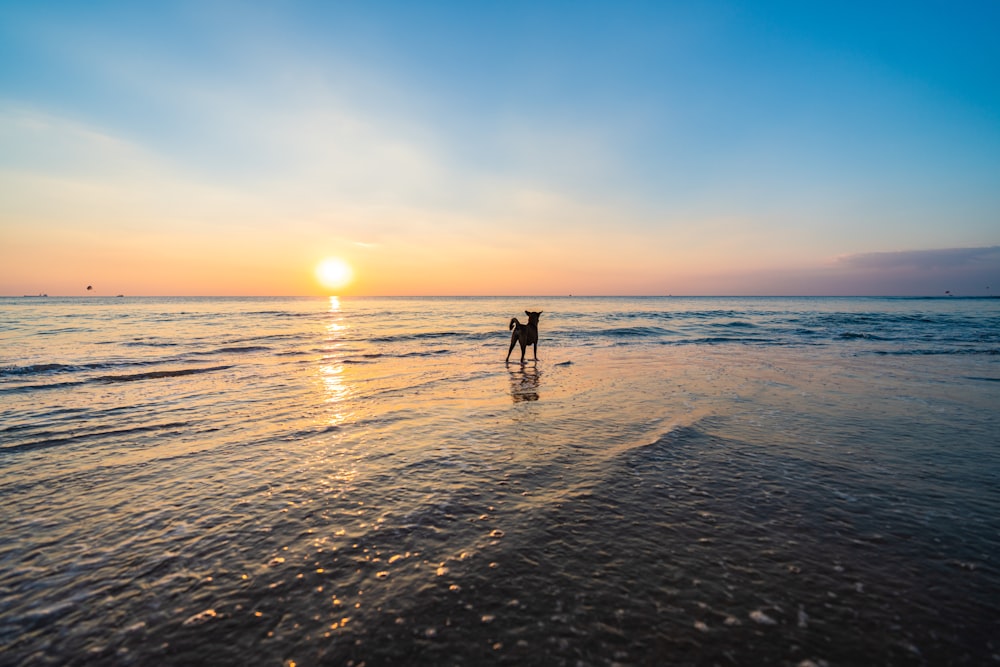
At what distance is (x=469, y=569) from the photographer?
12.4 ft

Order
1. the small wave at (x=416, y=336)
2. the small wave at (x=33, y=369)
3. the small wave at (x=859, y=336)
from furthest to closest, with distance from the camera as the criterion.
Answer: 1. the small wave at (x=859, y=336)
2. the small wave at (x=416, y=336)
3. the small wave at (x=33, y=369)

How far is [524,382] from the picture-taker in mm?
13727

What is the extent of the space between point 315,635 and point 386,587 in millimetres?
643

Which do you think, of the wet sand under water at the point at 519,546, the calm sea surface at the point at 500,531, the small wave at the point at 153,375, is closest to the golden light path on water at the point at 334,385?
the calm sea surface at the point at 500,531

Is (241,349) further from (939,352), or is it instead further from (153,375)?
(939,352)

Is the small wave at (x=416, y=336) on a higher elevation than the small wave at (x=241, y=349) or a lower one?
lower

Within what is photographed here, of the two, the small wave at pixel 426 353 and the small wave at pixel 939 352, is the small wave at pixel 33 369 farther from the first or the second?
the small wave at pixel 939 352

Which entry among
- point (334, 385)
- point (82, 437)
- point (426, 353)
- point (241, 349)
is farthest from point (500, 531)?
point (241, 349)

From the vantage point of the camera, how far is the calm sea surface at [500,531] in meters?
2.99

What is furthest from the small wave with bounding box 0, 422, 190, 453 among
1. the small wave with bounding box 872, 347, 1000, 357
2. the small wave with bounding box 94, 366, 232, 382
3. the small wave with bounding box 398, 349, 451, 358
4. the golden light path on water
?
the small wave with bounding box 872, 347, 1000, 357

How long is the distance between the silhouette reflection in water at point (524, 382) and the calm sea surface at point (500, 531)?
3.96 feet

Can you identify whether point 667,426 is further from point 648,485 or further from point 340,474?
point 340,474

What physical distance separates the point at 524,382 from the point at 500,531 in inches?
368

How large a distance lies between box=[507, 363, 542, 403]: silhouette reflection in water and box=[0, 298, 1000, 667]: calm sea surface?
3.96ft
